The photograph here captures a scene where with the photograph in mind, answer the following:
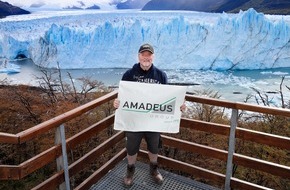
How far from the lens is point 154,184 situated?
2.63 m

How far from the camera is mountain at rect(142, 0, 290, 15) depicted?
54.9m

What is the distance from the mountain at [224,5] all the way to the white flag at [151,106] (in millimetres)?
52604

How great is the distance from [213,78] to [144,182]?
20.8 metres

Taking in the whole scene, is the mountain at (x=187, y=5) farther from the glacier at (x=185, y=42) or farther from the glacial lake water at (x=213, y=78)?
the glacial lake water at (x=213, y=78)

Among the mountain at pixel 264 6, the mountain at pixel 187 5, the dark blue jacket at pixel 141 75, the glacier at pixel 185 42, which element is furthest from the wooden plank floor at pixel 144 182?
the mountain at pixel 187 5

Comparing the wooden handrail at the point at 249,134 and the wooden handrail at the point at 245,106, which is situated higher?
the wooden handrail at the point at 245,106

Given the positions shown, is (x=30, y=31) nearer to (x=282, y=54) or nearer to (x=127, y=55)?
(x=127, y=55)

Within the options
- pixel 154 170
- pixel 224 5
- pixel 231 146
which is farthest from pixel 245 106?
pixel 224 5

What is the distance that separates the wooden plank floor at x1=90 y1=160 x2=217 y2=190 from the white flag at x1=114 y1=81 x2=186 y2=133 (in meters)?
0.62

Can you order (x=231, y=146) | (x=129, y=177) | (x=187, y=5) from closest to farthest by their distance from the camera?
(x=231, y=146) → (x=129, y=177) → (x=187, y=5)

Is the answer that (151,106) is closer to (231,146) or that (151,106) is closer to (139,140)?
(139,140)

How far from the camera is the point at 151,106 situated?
7.59 feet

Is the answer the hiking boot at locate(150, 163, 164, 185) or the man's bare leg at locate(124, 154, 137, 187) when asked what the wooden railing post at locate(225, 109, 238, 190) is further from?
the man's bare leg at locate(124, 154, 137, 187)

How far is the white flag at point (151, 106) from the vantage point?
7.54 feet
